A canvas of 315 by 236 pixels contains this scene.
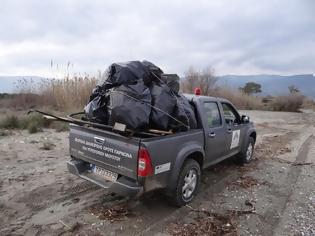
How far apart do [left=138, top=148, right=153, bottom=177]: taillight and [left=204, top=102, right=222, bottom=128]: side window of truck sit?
1.80 meters

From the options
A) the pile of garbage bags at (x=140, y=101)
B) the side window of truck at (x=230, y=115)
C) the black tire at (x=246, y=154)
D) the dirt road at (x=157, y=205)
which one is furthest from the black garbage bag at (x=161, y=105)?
the black tire at (x=246, y=154)

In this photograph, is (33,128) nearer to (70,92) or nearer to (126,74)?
(70,92)

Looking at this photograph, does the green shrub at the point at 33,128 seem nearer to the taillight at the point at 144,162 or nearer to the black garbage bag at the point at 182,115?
the black garbage bag at the point at 182,115

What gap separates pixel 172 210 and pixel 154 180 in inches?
31.2

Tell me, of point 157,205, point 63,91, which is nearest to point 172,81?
point 157,205

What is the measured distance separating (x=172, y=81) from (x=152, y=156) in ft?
4.49

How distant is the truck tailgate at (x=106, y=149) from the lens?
13.5 ft

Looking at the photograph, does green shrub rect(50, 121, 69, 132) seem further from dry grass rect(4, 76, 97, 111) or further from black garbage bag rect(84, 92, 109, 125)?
black garbage bag rect(84, 92, 109, 125)

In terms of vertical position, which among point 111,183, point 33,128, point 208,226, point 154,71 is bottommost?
point 208,226

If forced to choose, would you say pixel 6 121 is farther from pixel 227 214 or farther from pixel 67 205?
pixel 227 214

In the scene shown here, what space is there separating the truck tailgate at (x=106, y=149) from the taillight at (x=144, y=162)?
5 centimetres

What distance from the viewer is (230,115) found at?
22.1 feet

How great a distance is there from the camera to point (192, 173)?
5039mm

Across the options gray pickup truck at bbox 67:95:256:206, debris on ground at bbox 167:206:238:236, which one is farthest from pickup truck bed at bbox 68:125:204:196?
debris on ground at bbox 167:206:238:236
